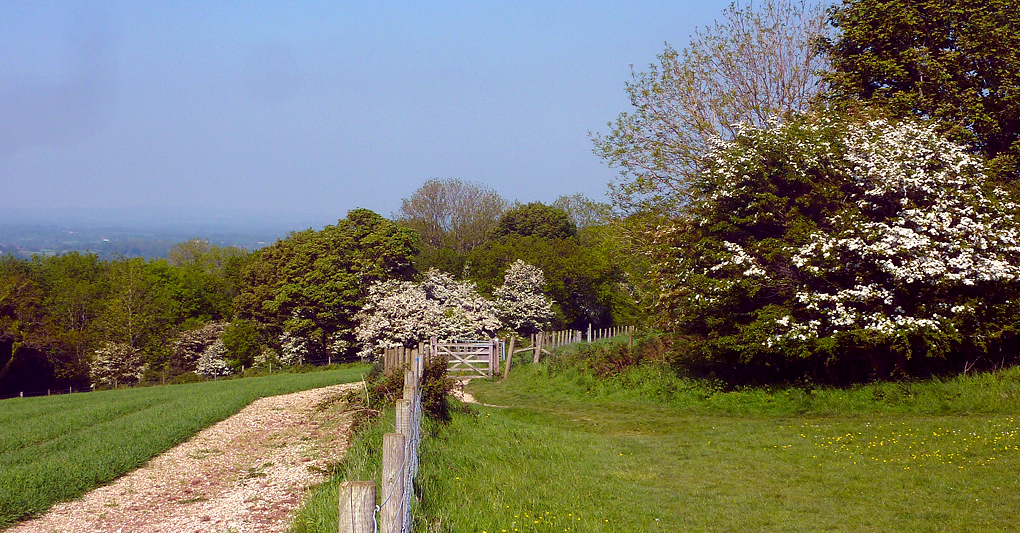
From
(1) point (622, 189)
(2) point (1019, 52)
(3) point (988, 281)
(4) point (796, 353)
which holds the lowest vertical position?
(4) point (796, 353)

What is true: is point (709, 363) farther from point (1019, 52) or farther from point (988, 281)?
point (1019, 52)

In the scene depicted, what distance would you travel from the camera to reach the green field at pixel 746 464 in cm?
797

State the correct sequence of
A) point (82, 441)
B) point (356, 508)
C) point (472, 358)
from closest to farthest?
1. point (356, 508)
2. point (82, 441)
3. point (472, 358)

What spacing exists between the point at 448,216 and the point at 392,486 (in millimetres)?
63737

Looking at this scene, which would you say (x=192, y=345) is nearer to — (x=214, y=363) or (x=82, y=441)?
(x=214, y=363)

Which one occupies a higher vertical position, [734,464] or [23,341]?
[734,464]

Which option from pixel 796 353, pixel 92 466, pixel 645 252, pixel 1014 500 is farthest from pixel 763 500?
pixel 645 252

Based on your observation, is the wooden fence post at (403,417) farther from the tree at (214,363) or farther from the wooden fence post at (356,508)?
the tree at (214,363)

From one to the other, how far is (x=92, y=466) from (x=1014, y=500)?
11672 millimetres

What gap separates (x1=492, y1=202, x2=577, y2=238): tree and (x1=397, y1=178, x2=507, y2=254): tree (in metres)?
1.88

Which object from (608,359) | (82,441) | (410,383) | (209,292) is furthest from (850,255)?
(209,292)

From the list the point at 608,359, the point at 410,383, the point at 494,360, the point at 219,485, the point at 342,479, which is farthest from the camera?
the point at 494,360

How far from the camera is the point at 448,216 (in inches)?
2680

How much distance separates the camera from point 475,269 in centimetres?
5484
